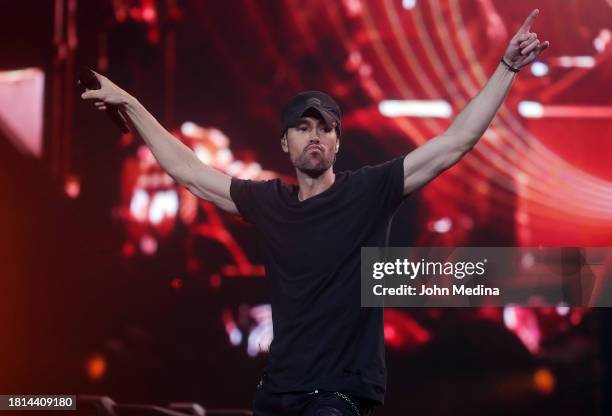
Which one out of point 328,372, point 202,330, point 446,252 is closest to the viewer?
point 328,372

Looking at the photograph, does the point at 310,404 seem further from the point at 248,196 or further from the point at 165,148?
the point at 165,148

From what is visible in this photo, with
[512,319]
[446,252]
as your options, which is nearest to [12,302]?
[446,252]

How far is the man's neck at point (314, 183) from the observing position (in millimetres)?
2771

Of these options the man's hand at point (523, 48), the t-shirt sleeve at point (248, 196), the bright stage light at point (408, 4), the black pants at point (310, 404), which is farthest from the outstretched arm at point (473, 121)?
the bright stage light at point (408, 4)

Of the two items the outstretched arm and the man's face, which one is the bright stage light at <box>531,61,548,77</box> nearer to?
the outstretched arm

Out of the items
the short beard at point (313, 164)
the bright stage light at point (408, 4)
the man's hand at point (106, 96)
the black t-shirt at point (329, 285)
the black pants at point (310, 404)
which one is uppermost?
the bright stage light at point (408, 4)

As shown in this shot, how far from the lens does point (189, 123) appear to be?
570 cm

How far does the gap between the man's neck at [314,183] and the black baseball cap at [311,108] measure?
5.6 inches

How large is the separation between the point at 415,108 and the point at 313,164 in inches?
114

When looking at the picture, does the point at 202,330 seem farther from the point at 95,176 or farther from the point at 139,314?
the point at 95,176

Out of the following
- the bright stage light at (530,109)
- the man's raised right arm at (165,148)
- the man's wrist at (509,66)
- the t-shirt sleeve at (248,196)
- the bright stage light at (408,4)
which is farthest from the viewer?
the bright stage light at (408,4)

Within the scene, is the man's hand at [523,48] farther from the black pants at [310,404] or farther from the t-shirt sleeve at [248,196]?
the black pants at [310,404]

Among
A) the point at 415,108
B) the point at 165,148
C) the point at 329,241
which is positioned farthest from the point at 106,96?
the point at 415,108

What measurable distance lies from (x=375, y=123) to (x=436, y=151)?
2.93 meters
